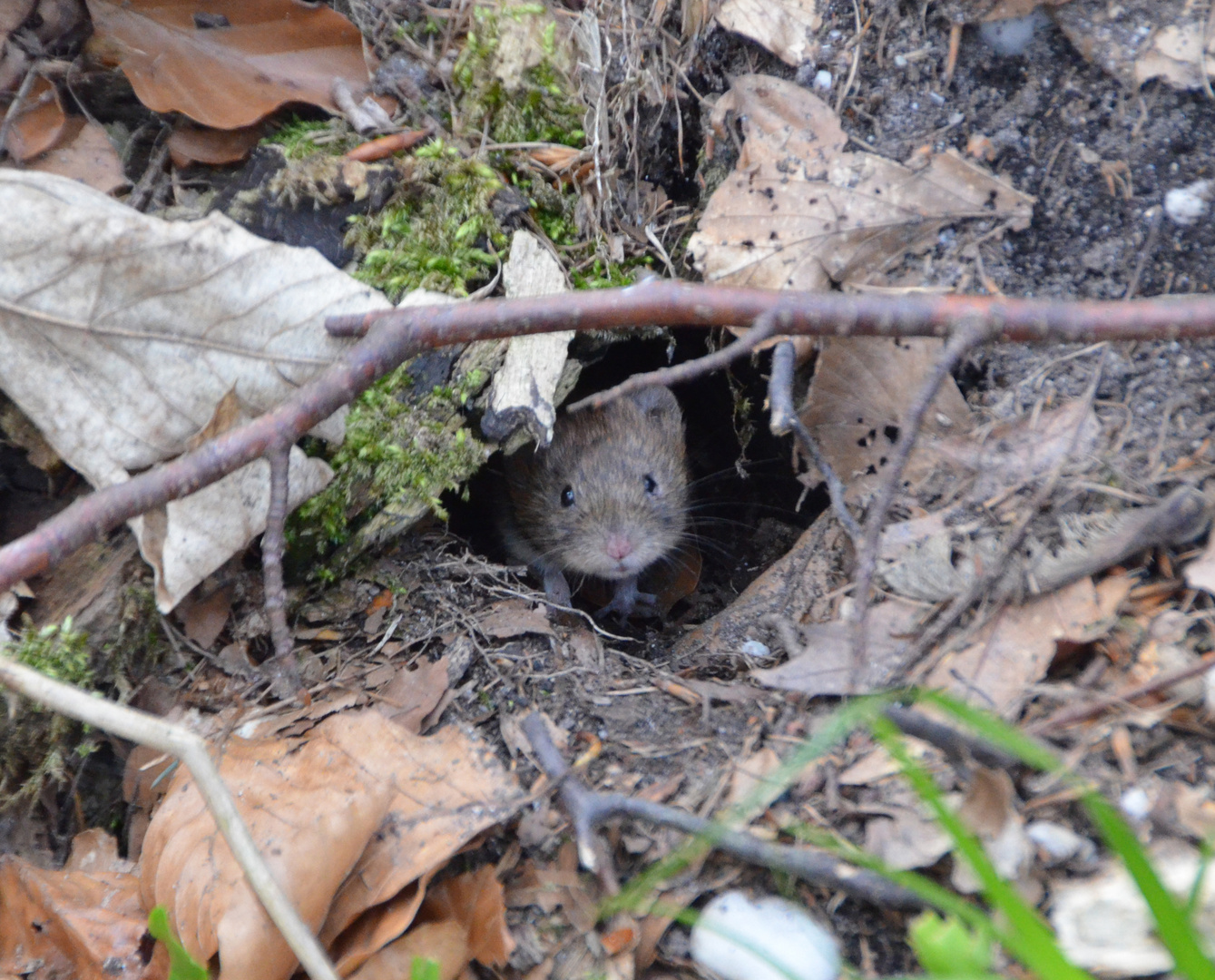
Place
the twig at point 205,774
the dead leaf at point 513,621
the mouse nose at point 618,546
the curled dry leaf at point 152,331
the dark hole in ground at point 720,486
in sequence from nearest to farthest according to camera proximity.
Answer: the twig at point 205,774 → the curled dry leaf at point 152,331 → the dead leaf at point 513,621 → the mouse nose at point 618,546 → the dark hole in ground at point 720,486

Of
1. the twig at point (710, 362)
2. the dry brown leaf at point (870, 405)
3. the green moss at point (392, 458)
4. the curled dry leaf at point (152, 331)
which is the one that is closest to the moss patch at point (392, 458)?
the green moss at point (392, 458)

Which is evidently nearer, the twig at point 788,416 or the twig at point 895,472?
the twig at point 895,472

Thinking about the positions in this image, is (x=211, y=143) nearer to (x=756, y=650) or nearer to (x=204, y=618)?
(x=204, y=618)

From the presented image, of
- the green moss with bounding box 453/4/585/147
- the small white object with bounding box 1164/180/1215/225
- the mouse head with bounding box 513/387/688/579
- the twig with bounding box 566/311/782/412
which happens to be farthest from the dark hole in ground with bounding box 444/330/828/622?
the twig with bounding box 566/311/782/412

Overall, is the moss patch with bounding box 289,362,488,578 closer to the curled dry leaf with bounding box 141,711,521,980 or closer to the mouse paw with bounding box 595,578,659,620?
the curled dry leaf with bounding box 141,711,521,980

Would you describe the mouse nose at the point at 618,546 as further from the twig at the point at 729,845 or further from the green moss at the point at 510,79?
the twig at the point at 729,845
